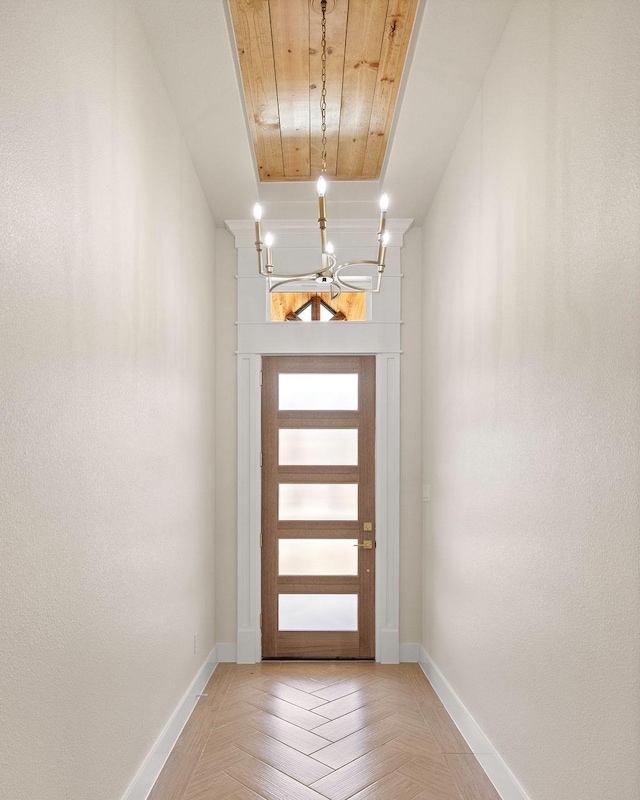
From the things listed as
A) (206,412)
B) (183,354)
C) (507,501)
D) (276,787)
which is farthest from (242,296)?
(276,787)

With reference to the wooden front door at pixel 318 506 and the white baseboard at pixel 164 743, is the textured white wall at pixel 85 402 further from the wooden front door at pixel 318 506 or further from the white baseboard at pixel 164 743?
the wooden front door at pixel 318 506

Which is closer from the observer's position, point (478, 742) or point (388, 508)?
point (478, 742)

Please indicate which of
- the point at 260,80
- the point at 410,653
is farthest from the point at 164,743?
the point at 260,80

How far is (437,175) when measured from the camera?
3889 millimetres

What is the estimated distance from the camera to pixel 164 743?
2918 mm

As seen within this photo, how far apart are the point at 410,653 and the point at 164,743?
213 cm

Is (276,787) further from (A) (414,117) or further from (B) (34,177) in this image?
(A) (414,117)

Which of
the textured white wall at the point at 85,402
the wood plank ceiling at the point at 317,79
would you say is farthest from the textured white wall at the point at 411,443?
the textured white wall at the point at 85,402

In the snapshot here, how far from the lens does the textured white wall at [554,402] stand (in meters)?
1.61

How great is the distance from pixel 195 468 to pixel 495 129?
7.80 ft

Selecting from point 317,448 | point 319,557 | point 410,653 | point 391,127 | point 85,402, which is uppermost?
point 391,127

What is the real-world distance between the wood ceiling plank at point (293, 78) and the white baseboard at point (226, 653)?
320 cm

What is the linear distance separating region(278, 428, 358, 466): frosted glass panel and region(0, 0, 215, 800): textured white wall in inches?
58.5

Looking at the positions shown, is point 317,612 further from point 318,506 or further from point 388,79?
point 388,79
